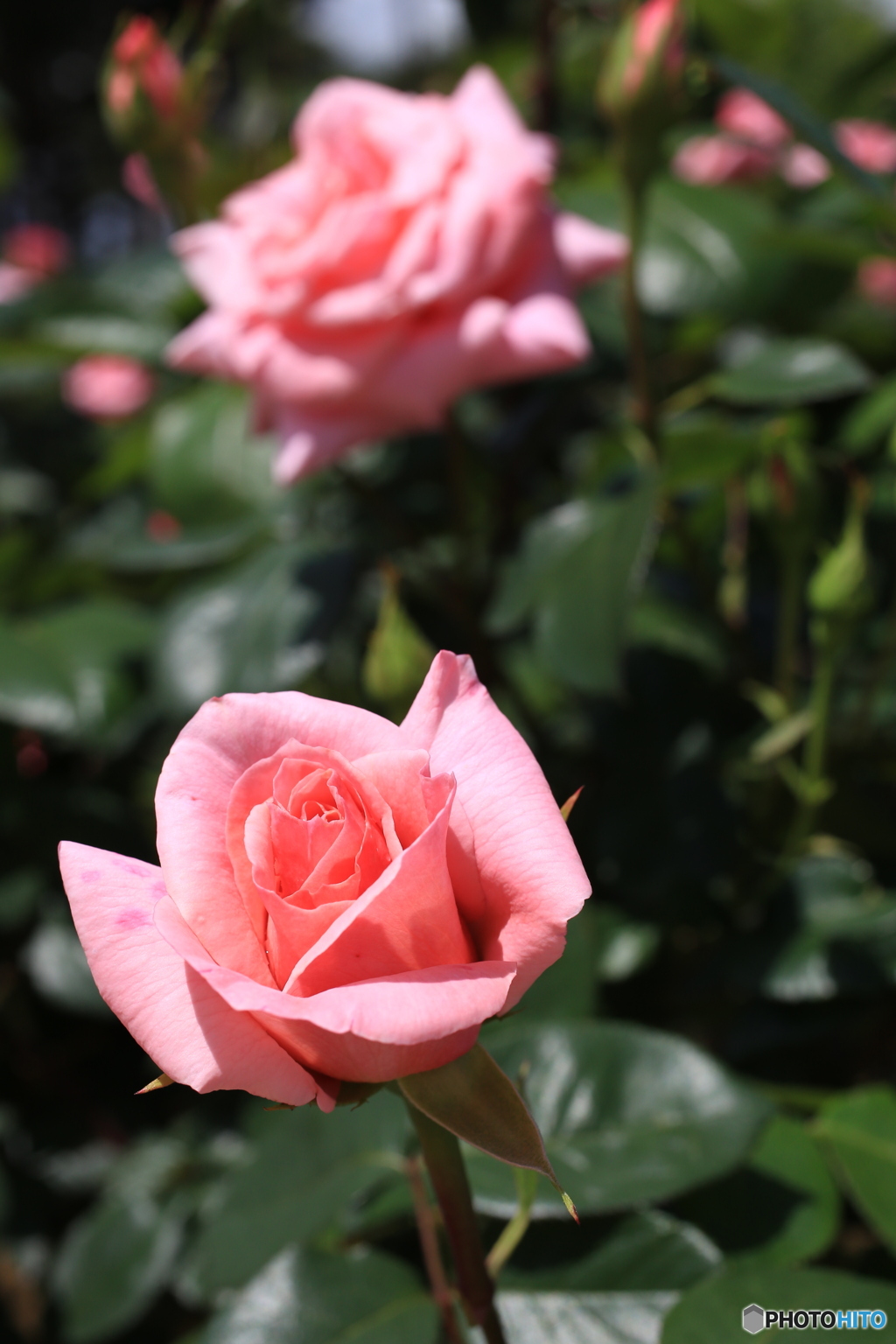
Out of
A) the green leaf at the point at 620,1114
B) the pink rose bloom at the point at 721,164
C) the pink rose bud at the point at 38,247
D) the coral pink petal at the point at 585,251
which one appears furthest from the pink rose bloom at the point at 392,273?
the pink rose bud at the point at 38,247

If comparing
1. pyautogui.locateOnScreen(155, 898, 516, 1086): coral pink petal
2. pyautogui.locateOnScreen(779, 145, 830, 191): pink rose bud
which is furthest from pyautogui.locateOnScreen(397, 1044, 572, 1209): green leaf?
pyautogui.locateOnScreen(779, 145, 830, 191): pink rose bud

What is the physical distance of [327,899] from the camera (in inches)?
10.9

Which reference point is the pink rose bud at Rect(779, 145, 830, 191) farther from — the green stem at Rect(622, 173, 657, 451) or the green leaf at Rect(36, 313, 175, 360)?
the green leaf at Rect(36, 313, 175, 360)

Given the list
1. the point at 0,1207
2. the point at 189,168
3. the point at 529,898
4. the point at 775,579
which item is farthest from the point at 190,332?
the point at 0,1207

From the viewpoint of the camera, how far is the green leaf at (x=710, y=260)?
74 cm

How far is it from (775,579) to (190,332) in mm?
444

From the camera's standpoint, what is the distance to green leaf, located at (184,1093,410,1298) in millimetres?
466

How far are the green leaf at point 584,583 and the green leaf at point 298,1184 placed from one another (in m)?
0.24

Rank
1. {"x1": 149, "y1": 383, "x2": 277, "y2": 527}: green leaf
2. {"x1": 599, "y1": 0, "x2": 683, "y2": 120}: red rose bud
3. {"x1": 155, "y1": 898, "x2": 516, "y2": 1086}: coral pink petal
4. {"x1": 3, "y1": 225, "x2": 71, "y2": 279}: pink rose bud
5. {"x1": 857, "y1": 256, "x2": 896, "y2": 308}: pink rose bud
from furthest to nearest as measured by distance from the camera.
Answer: {"x1": 3, "y1": 225, "x2": 71, "y2": 279}: pink rose bud < {"x1": 857, "y1": 256, "x2": 896, "y2": 308}: pink rose bud < {"x1": 149, "y1": 383, "x2": 277, "y2": 527}: green leaf < {"x1": 599, "y1": 0, "x2": 683, "y2": 120}: red rose bud < {"x1": 155, "y1": 898, "x2": 516, "y2": 1086}: coral pink petal

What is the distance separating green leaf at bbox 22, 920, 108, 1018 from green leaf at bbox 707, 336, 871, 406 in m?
0.61

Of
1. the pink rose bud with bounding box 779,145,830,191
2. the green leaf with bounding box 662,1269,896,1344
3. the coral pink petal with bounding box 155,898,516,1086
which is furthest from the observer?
the pink rose bud with bounding box 779,145,830,191

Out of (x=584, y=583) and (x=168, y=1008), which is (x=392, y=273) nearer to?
(x=584, y=583)

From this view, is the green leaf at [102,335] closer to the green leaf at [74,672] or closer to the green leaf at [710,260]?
the green leaf at [74,672]

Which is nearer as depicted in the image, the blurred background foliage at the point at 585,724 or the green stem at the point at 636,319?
the blurred background foliage at the point at 585,724
